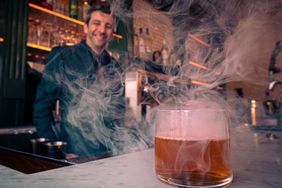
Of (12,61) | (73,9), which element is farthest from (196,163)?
(73,9)

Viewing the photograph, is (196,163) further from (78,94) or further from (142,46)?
(142,46)

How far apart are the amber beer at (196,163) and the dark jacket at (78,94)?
4.06 ft

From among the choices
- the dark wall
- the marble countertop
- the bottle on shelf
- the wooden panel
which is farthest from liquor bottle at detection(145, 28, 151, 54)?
the marble countertop

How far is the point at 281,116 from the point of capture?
4.85ft

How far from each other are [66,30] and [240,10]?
5.19ft

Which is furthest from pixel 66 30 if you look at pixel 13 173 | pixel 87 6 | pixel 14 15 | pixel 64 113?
pixel 13 173

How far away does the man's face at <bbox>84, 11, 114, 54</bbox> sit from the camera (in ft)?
5.90

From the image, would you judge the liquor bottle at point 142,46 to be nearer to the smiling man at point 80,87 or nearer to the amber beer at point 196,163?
the smiling man at point 80,87

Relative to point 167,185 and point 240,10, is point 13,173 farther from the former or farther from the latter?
point 240,10

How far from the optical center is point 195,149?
31 cm

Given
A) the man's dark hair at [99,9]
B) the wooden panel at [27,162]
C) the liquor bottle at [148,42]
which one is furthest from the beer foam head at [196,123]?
the liquor bottle at [148,42]

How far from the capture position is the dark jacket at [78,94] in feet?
5.28

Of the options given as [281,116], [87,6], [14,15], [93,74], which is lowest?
[281,116]

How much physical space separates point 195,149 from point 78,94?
155 centimetres
